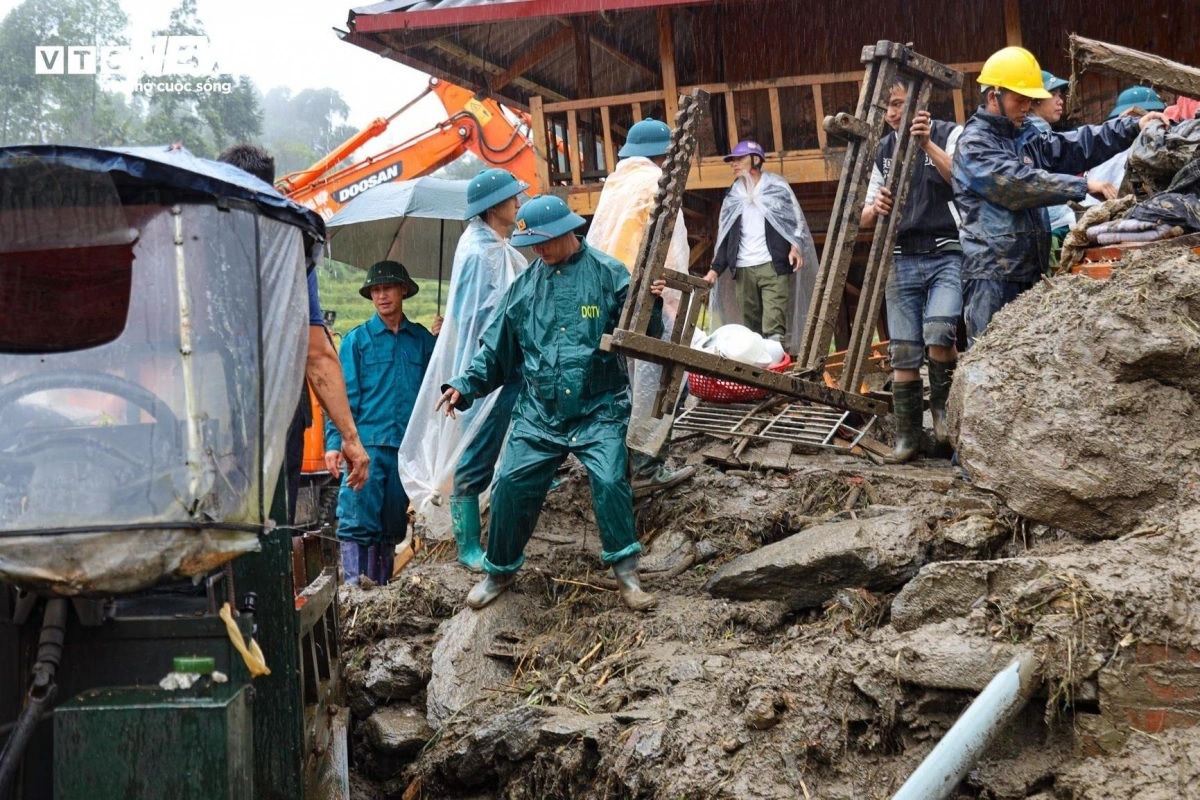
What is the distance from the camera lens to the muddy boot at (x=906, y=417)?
6852 millimetres

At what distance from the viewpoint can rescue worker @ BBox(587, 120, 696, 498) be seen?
22.5ft

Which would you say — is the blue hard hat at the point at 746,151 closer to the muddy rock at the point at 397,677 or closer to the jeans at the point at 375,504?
the jeans at the point at 375,504

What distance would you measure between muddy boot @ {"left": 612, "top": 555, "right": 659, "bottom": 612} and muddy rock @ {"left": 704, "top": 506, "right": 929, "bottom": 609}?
288 millimetres

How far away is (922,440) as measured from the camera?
23.1ft

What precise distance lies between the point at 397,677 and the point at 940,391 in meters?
3.17

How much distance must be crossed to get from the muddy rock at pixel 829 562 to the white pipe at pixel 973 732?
4.64 feet

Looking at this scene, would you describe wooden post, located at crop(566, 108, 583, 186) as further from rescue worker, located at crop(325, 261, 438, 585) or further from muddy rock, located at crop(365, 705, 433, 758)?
muddy rock, located at crop(365, 705, 433, 758)

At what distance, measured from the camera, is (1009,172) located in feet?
19.1

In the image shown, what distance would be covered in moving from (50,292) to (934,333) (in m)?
4.44

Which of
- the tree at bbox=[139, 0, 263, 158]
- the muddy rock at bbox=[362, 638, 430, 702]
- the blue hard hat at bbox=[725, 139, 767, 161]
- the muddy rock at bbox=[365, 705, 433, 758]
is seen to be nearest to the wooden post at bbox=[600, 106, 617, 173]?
the blue hard hat at bbox=[725, 139, 767, 161]

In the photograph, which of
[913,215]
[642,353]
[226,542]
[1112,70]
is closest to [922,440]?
[913,215]

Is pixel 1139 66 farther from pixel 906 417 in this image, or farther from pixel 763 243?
pixel 763 243

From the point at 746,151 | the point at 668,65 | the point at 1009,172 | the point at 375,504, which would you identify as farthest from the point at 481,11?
the point at 1009,172

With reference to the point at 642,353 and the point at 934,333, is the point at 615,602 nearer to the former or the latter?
the point at 642,353
